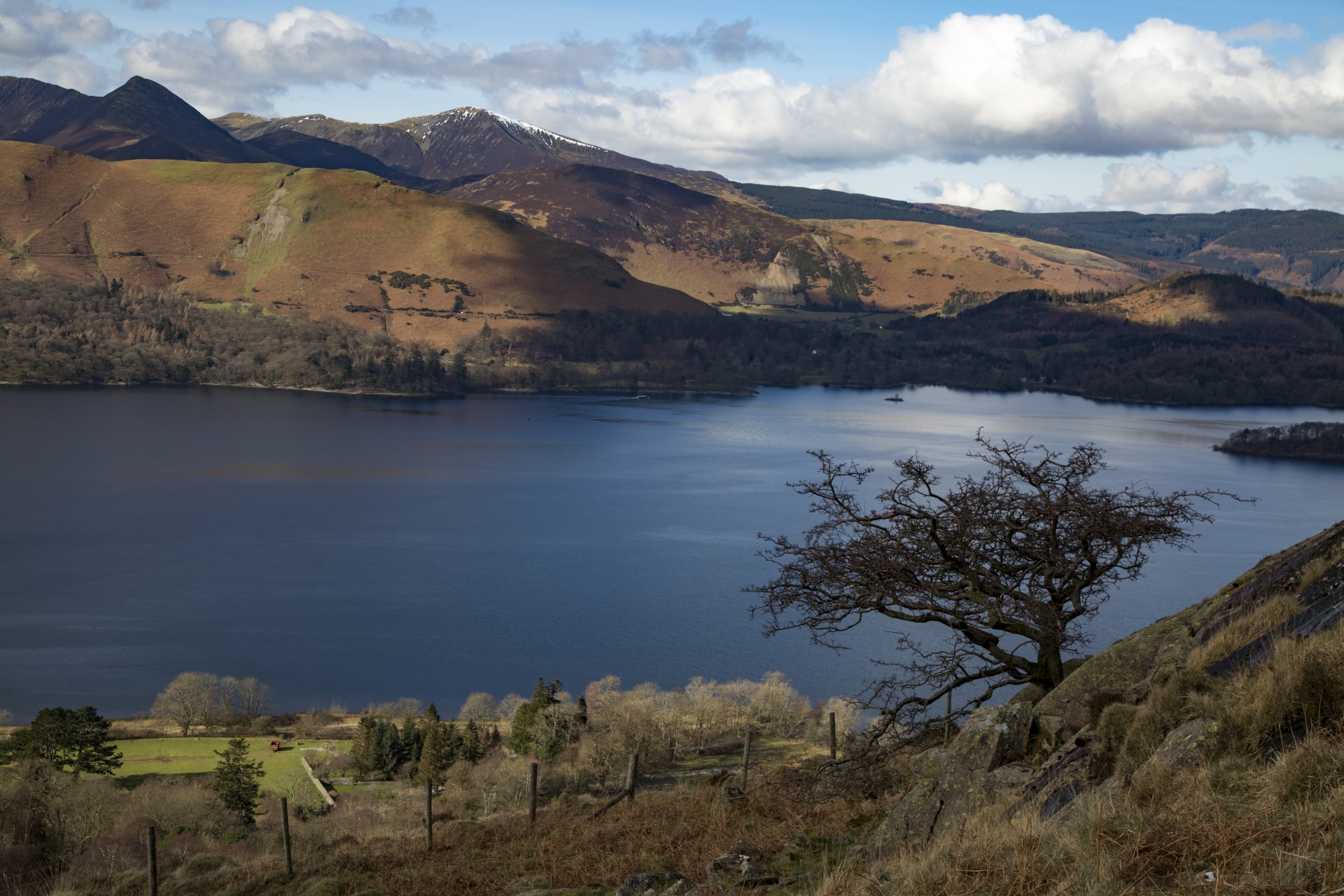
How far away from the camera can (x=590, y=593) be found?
43.8 metres

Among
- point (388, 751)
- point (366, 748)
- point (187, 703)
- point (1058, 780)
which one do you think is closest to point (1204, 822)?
point (1058, 780)

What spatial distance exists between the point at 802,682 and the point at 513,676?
32.5 ft

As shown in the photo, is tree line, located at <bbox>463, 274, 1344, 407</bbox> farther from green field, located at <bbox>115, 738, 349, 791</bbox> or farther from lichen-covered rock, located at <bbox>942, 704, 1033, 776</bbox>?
lichen-covered rock, located at <bbox>942, 704, 1033, 776</bbox>

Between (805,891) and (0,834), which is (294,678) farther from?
(805,891)

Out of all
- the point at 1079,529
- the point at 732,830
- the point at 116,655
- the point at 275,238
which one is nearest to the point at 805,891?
the point at 732,830

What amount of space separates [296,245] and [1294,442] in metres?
157

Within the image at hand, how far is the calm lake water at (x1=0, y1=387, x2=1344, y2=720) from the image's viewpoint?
115 ft

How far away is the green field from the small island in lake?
289 feet

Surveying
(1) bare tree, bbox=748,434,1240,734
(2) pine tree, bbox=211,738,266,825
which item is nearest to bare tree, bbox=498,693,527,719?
(2) pine tree, bbox=211,738,266,825

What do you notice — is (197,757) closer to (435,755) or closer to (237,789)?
(435,755)

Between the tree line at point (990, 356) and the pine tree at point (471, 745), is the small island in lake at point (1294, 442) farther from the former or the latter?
the pine tree at point (471, 745)

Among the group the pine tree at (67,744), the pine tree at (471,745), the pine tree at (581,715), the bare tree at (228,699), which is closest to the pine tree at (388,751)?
the pine tree at (471,745)

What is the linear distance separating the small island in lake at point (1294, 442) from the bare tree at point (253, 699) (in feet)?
284

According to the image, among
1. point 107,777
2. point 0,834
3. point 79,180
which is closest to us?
point 0,834
